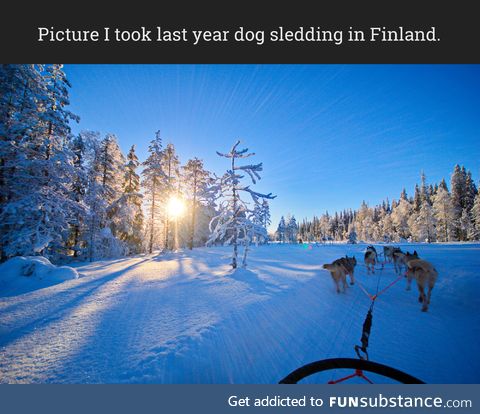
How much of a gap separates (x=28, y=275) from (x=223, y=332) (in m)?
10.9

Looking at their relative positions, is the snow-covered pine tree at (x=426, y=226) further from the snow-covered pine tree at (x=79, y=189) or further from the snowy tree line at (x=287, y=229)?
the snow-covered pine tree at (x=79, y=189)

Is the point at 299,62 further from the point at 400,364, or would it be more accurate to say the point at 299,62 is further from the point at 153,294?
the point at 153,294

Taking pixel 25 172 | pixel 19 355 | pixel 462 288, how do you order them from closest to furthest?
pixel 19 355
pixel 462 288
pixel 25 172

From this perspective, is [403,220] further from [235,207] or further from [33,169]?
[33,169]

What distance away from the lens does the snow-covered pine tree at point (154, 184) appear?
25469mm

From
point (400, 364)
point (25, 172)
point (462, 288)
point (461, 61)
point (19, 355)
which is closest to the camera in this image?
point (19, 355)

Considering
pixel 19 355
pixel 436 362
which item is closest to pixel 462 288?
pixel 436 362

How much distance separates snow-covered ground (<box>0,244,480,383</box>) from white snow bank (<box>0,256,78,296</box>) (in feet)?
5.64

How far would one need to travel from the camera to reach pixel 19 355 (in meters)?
3.43

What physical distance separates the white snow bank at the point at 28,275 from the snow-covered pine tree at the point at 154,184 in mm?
15741

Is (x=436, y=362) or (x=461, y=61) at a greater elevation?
(x=461, y=61)

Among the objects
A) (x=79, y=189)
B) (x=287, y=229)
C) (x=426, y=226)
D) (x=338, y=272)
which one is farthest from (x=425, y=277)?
(x=287, y=229)

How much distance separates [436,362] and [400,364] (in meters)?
0.75

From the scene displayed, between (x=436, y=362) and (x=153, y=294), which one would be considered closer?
(x=436, y=362)
